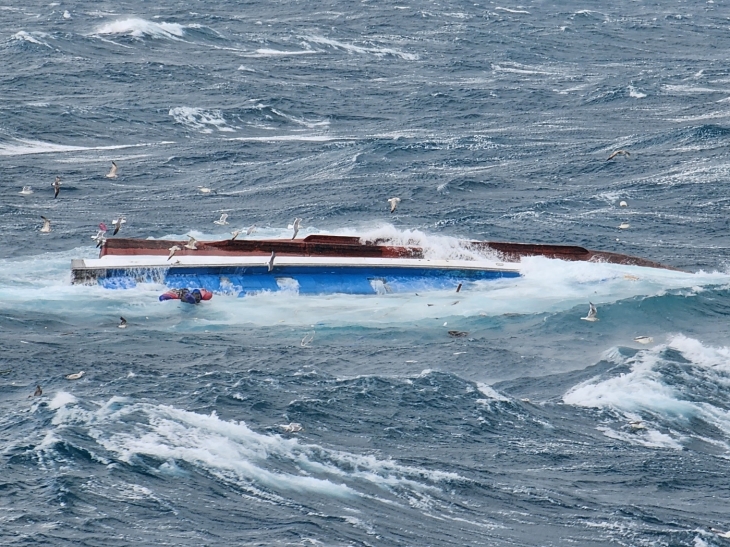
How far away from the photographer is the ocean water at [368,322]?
99.4ft

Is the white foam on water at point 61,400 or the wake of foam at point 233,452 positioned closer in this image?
the wake of foam at point 233,452

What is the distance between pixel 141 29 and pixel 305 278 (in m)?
68.6

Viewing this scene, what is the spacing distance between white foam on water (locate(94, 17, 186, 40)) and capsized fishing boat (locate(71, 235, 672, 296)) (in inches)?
2516

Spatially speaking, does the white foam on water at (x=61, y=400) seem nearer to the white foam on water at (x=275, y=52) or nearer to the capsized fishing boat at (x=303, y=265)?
the capsized fishing boat at (x=303, y=265)

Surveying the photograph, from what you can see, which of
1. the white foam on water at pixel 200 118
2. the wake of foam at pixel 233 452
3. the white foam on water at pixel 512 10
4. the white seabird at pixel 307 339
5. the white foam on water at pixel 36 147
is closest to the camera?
the wake of foam at pixel 233 452

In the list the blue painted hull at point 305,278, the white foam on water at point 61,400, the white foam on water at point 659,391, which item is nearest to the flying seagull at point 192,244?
the blue painted hull at point 305,278

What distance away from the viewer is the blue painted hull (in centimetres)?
5091

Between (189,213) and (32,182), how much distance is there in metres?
10.1

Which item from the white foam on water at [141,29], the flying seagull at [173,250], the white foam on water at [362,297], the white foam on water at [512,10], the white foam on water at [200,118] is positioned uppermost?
the white foam on water at [512,10]

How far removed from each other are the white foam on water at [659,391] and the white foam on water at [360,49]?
7090cm

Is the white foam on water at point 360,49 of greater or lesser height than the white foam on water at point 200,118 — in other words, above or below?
above

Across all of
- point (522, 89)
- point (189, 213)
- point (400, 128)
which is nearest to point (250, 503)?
point (189, 213)

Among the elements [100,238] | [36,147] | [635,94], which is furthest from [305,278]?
[635,94]

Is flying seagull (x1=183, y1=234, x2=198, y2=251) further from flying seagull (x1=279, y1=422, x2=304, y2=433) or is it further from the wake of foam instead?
flying seagull (x1=279, y1=422, x2=304, y2=433)
